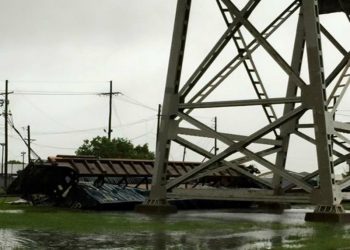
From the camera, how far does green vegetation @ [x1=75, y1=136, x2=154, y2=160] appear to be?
109875 millimetres

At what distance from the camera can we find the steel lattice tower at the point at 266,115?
19953 millimetres

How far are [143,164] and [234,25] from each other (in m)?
9.95

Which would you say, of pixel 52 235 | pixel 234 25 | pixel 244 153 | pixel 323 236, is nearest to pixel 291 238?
pixel 323 236

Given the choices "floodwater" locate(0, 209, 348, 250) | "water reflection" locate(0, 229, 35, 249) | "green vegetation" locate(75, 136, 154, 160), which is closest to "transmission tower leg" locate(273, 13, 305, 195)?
"floodwater" locate(0, 209, 348, 250)

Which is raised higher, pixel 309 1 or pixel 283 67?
A: pixel 309 1

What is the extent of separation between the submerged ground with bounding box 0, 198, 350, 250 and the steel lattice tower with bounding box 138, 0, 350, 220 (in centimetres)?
320

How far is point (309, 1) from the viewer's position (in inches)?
792

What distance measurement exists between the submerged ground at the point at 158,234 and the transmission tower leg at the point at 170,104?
5.76m

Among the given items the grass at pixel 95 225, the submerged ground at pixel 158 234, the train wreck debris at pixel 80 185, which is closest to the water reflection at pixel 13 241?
the submerged ground at pixel 158 234

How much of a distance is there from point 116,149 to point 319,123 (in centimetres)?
9690

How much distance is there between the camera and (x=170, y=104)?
930 inches

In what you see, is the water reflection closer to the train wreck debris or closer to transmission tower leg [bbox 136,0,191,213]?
transmission tower leg [bbox 136,0,191,213]

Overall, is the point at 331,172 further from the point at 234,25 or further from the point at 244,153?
the point at 234,25

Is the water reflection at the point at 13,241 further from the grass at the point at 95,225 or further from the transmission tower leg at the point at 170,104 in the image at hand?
the transmission tower leg at the point at 170,104
